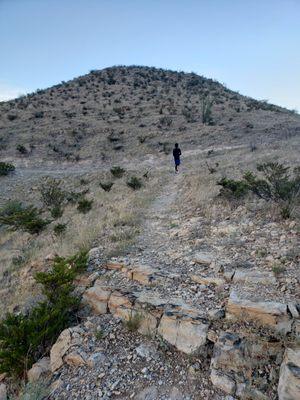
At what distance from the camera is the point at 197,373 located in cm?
385

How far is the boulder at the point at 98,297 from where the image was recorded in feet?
17.2

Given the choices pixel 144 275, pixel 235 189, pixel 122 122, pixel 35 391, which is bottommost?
pixel 35 391

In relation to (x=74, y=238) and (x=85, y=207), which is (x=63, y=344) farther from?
(x=85, y=207)

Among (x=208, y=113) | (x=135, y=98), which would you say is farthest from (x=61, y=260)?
(x=135, y=98)

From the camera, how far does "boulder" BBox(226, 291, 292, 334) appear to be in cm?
405

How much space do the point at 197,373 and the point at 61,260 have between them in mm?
3542

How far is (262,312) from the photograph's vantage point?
4219mm

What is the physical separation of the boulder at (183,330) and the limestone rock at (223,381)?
40 cm

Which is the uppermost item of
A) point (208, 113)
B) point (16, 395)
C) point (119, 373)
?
point (208, 113)

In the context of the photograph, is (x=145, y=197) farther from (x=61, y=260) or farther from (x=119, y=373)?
(x=119, y=373)

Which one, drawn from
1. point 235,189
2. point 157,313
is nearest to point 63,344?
point 157,313

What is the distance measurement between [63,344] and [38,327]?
2.22 feet

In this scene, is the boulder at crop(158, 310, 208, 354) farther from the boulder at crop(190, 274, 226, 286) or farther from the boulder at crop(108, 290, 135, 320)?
the boulder at crop(190, 274, 226, 286)

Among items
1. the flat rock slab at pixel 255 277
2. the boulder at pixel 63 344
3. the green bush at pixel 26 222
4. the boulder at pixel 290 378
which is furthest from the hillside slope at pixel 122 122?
the boulder at pixel 290 378
